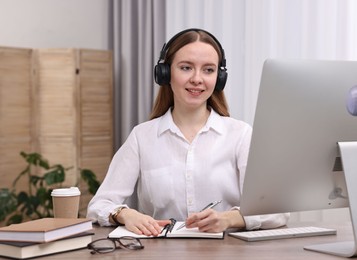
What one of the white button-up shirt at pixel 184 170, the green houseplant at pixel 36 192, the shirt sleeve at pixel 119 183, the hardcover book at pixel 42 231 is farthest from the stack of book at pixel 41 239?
the green houseplant at pixel 36 192

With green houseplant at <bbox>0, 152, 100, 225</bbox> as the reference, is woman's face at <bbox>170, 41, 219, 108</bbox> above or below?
above

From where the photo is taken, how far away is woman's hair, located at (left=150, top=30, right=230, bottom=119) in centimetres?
229

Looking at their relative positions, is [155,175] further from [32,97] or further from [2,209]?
[32,97]

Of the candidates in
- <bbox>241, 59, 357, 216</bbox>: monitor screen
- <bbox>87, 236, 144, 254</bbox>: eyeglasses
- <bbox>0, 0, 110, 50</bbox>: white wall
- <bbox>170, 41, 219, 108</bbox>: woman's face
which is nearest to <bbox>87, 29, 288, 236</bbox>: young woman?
<bbox>170, 41, 219, 108</bbox>: woman's face

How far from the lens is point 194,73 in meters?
2.23

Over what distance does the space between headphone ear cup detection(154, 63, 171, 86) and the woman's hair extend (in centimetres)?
4

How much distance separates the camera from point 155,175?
89.9 inches

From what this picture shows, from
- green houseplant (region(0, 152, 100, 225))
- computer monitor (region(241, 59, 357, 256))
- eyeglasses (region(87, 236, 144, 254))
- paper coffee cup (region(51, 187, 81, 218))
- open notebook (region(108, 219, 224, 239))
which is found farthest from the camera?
green houseplant (region(0, 152, 100, 225))

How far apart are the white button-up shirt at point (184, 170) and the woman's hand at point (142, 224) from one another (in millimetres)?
288

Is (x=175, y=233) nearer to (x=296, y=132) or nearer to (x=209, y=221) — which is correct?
(x=209, y=221)

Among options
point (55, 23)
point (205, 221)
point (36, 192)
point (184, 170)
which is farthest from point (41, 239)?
point (55, 23)

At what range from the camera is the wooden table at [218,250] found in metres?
1.57

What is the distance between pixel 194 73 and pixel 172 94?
21 cm

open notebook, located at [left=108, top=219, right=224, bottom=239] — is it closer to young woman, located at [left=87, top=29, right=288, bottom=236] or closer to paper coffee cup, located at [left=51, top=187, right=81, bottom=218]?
paper coffee cup, located at [left=51, top=187, right=81, bottom=218]
